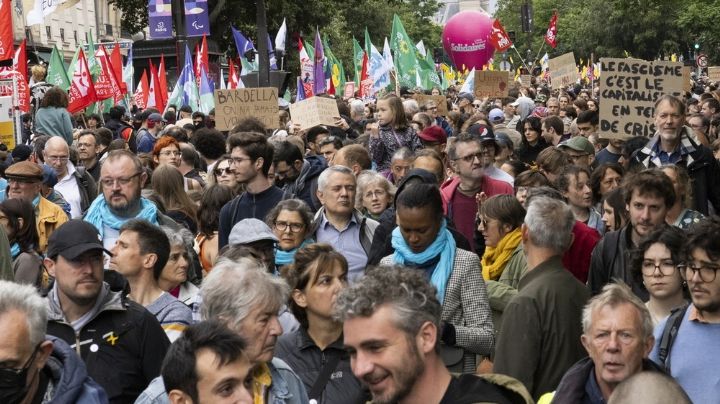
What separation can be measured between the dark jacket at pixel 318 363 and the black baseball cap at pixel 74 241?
0.87 metres

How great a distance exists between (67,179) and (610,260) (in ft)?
17.9

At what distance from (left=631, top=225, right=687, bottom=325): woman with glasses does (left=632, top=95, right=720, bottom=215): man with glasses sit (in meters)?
3.30

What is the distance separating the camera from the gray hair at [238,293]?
4.93m

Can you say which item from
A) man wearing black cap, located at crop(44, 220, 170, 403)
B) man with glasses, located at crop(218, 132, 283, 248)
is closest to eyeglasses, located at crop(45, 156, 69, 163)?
man with glasses, located at crop(218, 132, 283, 248)

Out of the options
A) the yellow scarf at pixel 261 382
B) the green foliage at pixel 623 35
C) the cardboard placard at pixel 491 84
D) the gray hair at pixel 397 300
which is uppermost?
the gray hair at pixel 397 300

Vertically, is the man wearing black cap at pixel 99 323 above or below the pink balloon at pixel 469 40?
above

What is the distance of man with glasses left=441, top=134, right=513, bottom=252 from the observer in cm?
890

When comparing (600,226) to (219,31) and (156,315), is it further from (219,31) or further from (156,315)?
(219,31)

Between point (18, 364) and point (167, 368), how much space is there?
1.52 feet

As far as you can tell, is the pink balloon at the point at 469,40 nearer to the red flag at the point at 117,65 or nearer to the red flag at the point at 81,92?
the red flag at the point at 117,65

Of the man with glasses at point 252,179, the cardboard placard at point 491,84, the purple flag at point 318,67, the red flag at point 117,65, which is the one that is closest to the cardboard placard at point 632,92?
the man with glasses at point 252,179

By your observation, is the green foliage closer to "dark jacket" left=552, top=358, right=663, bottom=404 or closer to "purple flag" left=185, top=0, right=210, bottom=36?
"purple flag" left=185, top=0, right=210, bottom=36

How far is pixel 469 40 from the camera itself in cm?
6744

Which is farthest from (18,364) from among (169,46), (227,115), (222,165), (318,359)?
(169,46)
